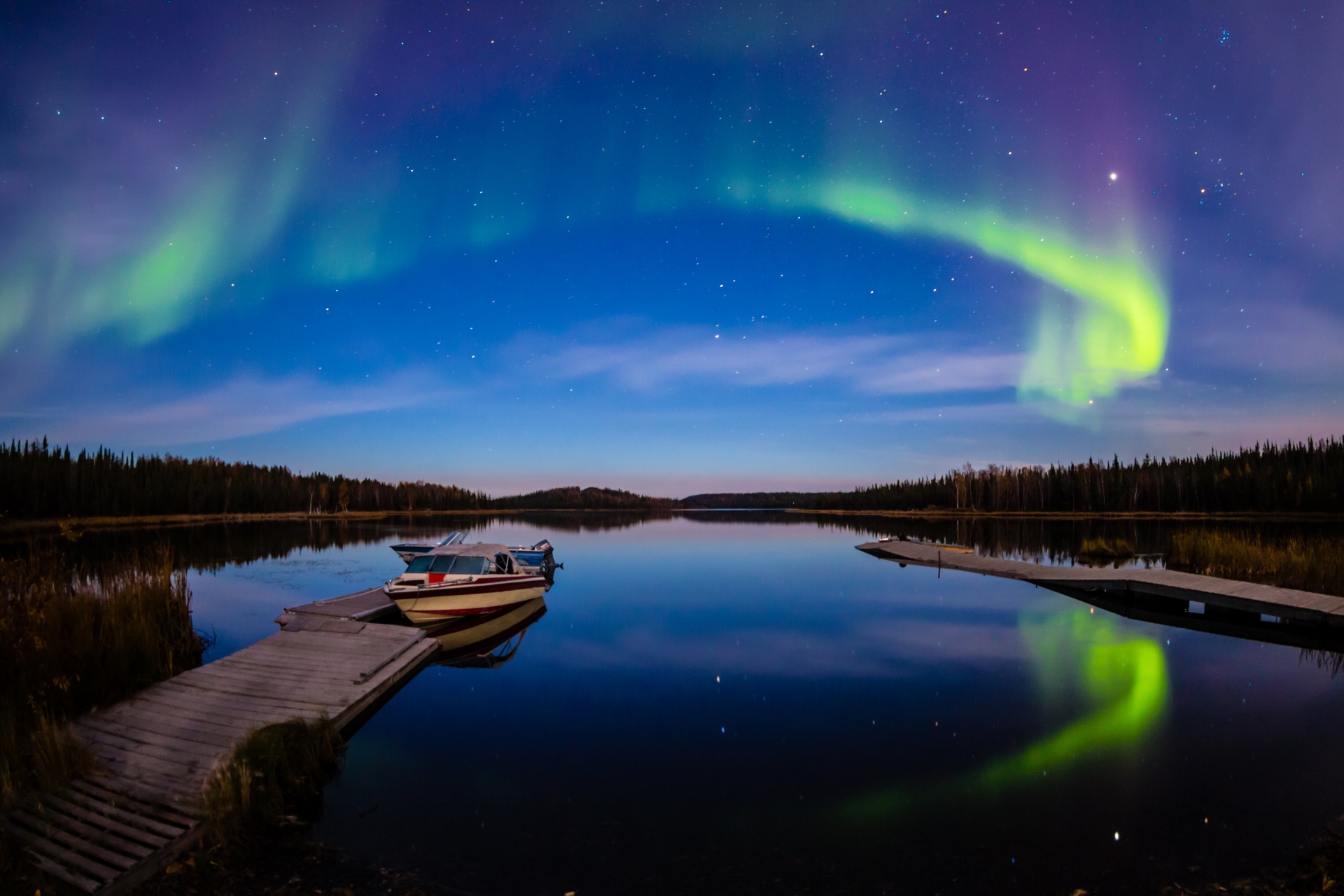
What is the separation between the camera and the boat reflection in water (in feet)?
56.7

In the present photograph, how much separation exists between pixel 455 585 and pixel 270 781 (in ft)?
40.5

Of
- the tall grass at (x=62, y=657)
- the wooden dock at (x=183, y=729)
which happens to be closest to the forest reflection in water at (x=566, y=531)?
the tall grass at (x=62, y=657)

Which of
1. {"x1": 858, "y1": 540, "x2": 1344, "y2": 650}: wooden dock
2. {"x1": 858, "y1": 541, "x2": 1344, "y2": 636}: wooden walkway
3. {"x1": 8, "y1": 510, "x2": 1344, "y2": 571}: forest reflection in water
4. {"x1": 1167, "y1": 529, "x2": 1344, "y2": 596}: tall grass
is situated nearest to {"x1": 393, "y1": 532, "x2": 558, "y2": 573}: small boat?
{"x1": 8, "y1": 510, "x2": 1344, "y2": 571}: forest reflection in water

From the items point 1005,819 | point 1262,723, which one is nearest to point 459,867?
point 1005,819

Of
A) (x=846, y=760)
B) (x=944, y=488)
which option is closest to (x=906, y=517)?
(x=944, y=488)

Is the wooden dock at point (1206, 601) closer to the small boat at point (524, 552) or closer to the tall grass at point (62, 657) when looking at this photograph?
the small boat at point (524, 552)

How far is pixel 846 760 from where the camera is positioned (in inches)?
406

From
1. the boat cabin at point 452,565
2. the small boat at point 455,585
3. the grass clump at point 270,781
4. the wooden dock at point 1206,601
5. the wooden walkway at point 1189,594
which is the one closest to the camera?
the grass clump at point 270,781

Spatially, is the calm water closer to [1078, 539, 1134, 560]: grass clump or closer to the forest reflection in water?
the forest reflection in water

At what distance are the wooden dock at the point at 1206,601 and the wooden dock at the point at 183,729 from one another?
930 inches

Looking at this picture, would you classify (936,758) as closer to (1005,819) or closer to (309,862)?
(1005,819)

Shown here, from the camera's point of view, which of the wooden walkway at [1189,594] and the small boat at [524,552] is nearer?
the wooden walkway at [1189,594]

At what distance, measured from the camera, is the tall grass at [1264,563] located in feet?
77.7

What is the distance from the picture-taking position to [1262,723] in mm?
11969
